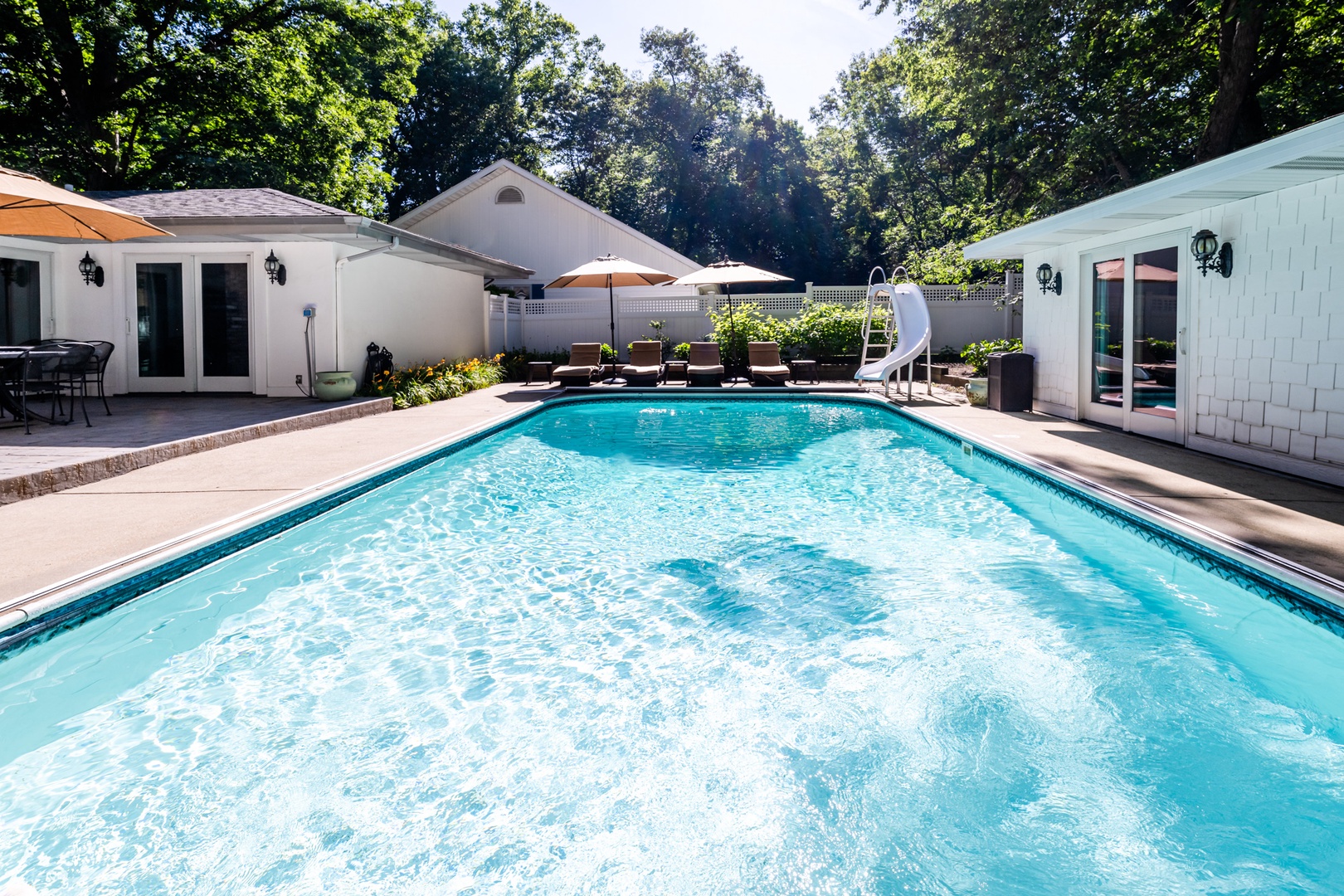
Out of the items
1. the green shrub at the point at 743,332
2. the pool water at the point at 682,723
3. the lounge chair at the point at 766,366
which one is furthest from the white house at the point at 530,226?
the pool water at the point at 682,723

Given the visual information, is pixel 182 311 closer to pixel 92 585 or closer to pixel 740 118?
pixel 92 585

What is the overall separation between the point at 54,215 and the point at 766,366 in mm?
10009

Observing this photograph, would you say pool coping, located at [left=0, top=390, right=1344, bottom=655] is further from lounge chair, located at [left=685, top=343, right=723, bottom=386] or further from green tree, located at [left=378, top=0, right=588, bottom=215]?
green tree, located at [left=378, top=0, right=588, bottom=215]

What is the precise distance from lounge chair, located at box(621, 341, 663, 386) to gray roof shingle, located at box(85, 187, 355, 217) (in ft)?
17.1

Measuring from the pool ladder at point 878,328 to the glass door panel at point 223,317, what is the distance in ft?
30.3

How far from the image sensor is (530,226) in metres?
20.7

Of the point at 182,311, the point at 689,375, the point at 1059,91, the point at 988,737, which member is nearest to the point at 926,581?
the point at 988,737

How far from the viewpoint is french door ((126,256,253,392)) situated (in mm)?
11320

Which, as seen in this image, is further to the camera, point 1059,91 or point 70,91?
point 70,91

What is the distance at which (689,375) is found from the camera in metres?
13.9

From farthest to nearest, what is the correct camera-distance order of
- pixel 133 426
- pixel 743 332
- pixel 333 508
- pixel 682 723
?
pixel 743 332 < pixel 133 426 < pixel 333 508 < pixel 682 723

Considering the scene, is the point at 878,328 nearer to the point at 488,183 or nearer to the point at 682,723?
the point at 488,183

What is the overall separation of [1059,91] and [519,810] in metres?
17.1

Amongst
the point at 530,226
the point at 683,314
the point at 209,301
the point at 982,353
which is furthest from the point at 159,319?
the point at 982,353
